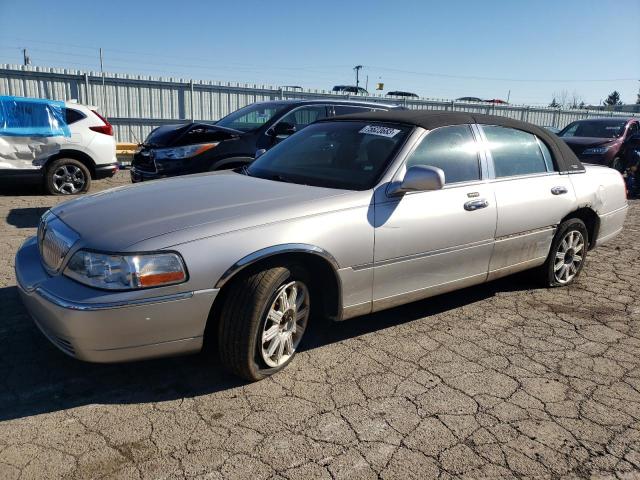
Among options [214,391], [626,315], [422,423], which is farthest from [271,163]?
[626,315]

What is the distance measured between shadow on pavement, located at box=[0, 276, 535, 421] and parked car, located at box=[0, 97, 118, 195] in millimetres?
5406

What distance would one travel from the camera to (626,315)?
4504 mm

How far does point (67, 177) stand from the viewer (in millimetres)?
8859

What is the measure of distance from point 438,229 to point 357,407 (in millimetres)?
1415

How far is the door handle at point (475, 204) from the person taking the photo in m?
3.90

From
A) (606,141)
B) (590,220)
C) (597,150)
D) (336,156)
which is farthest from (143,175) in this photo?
(606,141)

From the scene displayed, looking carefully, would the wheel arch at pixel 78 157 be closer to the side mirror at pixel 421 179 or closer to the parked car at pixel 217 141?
the parked car at pixel 217 141

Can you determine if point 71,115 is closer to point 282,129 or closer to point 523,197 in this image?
point 282,129

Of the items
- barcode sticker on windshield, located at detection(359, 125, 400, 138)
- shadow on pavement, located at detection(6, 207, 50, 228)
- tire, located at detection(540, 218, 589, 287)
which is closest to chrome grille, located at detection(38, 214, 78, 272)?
barcode sticker on windshield, located at detection(359, 125, 400, 138)

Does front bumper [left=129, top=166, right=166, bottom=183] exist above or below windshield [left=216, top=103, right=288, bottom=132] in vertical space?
below

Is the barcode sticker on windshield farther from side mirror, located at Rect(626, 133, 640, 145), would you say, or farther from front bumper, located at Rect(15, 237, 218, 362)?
side mirror, located at Rect(626, 133, 640, 145)

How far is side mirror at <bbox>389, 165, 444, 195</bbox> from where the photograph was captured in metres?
3.38

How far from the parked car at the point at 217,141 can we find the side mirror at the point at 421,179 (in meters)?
3.84

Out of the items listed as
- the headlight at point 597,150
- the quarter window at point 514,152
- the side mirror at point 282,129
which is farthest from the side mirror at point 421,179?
the headlight at point 597,150
